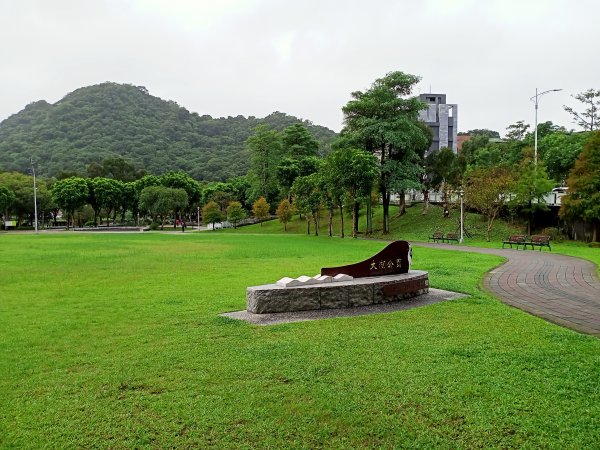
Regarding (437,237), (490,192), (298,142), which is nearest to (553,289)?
(437,237)

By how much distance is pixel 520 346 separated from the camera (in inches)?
231

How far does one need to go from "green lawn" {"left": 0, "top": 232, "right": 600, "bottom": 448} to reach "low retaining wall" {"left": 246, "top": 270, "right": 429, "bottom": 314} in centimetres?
84

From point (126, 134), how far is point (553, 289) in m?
103

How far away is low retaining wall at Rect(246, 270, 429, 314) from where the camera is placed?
804 centimetres

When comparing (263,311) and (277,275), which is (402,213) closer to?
(277,275)

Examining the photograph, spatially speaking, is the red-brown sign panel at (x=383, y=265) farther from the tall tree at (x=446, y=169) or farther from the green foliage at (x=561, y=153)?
the tall tree at (x=446, y=169)

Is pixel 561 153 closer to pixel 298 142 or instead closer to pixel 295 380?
pixel 298 142

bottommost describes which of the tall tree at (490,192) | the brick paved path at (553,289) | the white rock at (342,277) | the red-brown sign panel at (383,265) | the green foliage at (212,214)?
the brick paved path at (553,289)

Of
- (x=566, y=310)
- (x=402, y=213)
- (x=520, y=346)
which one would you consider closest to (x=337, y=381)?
(x=520, y=346)

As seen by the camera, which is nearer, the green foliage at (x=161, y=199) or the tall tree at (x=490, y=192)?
the tall tree at (x=490, y=192)

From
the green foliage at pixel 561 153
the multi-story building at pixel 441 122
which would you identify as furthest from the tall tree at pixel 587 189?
the multi-story building at pixel 441 122

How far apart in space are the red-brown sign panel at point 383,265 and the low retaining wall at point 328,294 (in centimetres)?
20

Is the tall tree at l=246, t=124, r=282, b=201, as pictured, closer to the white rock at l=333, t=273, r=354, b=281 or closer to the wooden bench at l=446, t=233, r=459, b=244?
the wooden bench at l=446, t=233, r=459, b=244

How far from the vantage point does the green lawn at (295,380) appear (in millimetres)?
3719
